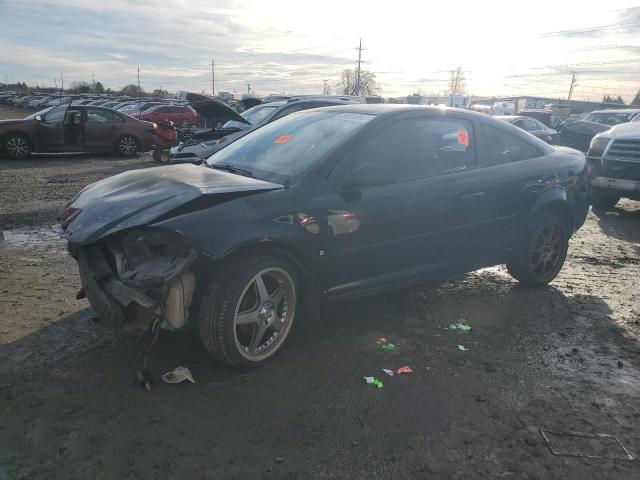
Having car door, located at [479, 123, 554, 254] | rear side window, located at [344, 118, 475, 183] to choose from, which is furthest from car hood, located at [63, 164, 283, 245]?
car door, located at [479, 123, 554, 254]

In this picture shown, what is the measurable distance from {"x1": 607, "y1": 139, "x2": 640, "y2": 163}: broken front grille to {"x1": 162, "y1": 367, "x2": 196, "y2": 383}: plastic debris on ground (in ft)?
27.6

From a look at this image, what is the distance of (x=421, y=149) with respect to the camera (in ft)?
13.9

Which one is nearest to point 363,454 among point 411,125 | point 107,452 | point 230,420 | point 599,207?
point 230,420

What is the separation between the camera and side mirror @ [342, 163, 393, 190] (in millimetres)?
3664

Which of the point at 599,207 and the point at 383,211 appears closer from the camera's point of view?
Result: the point at 383,211

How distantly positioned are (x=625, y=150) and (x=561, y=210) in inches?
183

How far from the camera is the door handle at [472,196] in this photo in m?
4.34

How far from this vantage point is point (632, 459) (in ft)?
8.74

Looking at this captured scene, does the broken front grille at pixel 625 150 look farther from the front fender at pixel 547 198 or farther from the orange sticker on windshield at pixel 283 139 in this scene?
the orange sticker on windshield at pixel 283 139

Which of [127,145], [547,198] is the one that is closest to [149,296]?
[547,198]

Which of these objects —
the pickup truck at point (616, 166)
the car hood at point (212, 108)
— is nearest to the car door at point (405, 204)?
the car hood at point (212, 108)

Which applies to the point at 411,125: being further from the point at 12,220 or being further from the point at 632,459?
the point at 12,220

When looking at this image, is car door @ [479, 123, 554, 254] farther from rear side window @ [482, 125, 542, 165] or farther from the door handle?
the door handle

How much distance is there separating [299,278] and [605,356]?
7.78 ft
